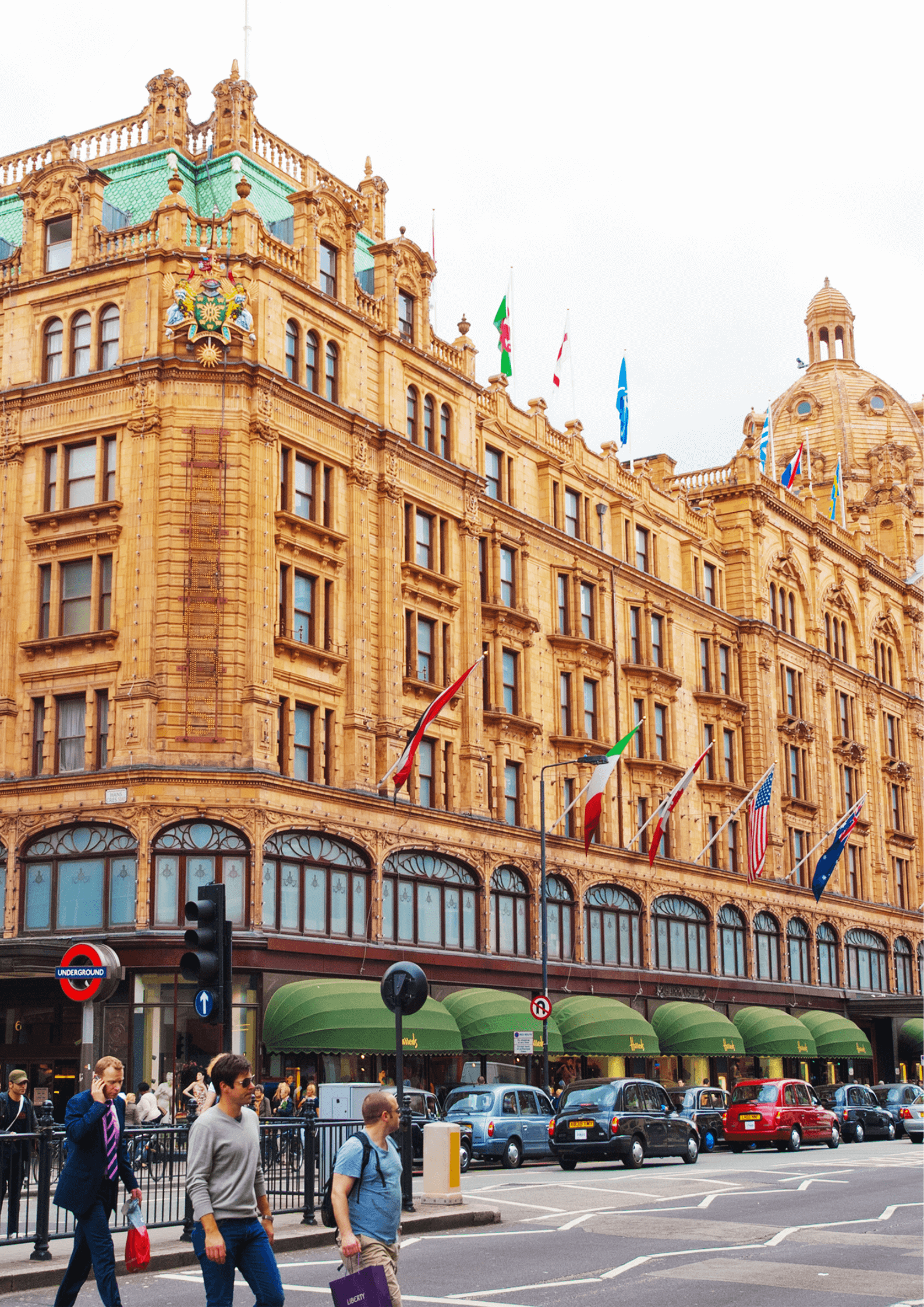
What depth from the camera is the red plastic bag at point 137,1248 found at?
40.8ft

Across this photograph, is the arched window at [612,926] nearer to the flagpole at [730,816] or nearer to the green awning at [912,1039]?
the flagpole at [730,816]

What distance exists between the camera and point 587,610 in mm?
58094

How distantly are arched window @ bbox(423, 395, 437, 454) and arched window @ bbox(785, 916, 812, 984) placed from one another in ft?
96.5

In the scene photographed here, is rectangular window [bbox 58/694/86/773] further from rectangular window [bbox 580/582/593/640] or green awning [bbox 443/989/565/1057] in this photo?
rectangular window [bbox 580/582/593/640]

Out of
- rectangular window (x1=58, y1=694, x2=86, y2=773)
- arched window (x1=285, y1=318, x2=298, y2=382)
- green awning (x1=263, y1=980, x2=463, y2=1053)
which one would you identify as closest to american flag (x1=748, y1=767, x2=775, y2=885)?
green awning (x1=263, y1=980, x2=463, y2=1053)

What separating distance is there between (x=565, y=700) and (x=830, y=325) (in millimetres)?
81414

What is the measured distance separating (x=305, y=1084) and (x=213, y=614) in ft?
40.3

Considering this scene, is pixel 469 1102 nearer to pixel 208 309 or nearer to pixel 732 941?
pixel 208 309

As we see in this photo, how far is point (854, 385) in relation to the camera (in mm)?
117375

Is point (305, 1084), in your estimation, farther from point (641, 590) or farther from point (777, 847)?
point (777, 847)

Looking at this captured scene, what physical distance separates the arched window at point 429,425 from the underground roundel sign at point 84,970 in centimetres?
3013

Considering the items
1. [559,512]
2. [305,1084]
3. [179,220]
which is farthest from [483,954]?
[179,220]

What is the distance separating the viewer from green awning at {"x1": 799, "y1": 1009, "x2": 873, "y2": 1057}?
213ft

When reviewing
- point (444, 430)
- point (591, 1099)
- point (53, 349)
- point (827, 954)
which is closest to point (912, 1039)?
point (827, 954)
